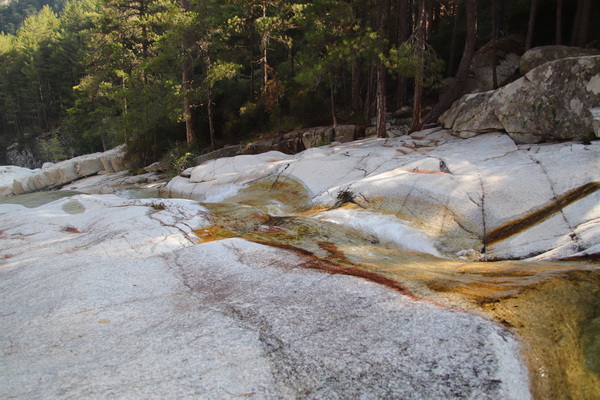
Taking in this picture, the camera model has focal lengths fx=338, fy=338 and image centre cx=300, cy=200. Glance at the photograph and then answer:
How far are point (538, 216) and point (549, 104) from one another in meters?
5.24

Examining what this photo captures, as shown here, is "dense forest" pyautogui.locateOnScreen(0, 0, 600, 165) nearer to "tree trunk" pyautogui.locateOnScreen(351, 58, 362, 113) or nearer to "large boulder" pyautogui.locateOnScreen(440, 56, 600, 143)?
"tree trunk" pyautogui.locateOnScreen(351, 58, 362, 113)

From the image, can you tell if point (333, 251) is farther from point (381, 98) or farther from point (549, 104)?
point (381, 98)

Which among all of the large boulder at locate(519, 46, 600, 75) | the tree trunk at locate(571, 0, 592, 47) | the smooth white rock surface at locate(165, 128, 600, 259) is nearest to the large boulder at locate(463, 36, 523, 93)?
the tree trunk at locate(571, 0, 592, 47)

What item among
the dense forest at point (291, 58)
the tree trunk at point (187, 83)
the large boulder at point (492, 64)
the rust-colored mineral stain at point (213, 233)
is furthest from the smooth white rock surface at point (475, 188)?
the tree trunk at point (187, 83)

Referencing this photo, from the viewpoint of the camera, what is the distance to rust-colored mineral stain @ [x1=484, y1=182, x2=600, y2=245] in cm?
517

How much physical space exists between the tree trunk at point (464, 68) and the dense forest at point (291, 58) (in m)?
0.04

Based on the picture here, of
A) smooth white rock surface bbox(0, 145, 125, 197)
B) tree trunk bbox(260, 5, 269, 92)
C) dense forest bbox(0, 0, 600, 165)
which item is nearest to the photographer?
dense forest bbox(0, 0, 600, 165)

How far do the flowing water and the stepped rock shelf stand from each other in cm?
2

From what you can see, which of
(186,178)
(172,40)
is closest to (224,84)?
(172,40)

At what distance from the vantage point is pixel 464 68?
13.8 meters

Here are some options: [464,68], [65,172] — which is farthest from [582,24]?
[65,172]

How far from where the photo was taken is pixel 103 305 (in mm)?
3088

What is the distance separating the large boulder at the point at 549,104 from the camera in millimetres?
8172

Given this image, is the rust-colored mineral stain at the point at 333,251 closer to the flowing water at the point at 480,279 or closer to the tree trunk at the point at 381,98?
the flowing water at the point at 480,279
